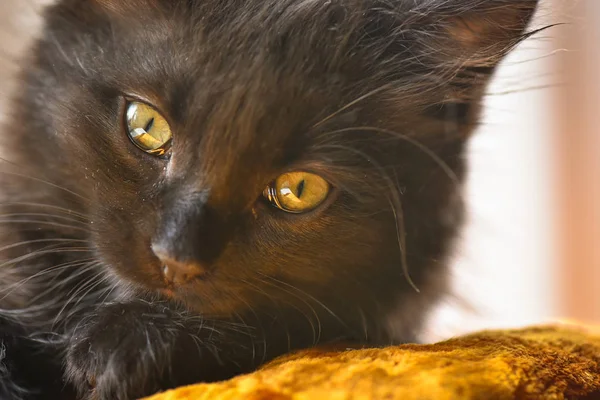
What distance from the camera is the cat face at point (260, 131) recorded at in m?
1.02

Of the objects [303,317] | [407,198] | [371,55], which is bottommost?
[303,317]

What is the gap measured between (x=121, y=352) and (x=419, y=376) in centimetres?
45

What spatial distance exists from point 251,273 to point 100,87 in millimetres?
416

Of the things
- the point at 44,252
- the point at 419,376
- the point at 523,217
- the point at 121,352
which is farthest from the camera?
the point at 523,217

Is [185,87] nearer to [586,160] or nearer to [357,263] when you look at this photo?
[357,263]

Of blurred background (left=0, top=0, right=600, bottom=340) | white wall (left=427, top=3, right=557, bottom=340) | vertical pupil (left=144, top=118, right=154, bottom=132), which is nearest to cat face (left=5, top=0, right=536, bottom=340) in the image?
vertical pupil (left=144, top=118, right=154, bottom=132)

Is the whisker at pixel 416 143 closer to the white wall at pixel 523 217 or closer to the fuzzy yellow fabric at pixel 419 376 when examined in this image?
the fuzzy yellow fabric at pixel 419 376

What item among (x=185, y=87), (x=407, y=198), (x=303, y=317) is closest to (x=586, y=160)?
(x=407, y=198)

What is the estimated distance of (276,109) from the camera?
3.36 ft

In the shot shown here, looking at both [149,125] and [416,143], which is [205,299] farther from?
[416,143]

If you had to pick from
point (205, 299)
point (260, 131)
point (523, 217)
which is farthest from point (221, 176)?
point (523, 217)

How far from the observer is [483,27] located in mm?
1108

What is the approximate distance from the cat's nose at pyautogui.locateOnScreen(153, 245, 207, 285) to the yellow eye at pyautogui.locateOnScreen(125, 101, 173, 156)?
193 millimetres

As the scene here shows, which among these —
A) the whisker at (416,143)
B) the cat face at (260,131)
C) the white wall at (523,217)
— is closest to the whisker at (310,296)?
the cat face at (260,131)
